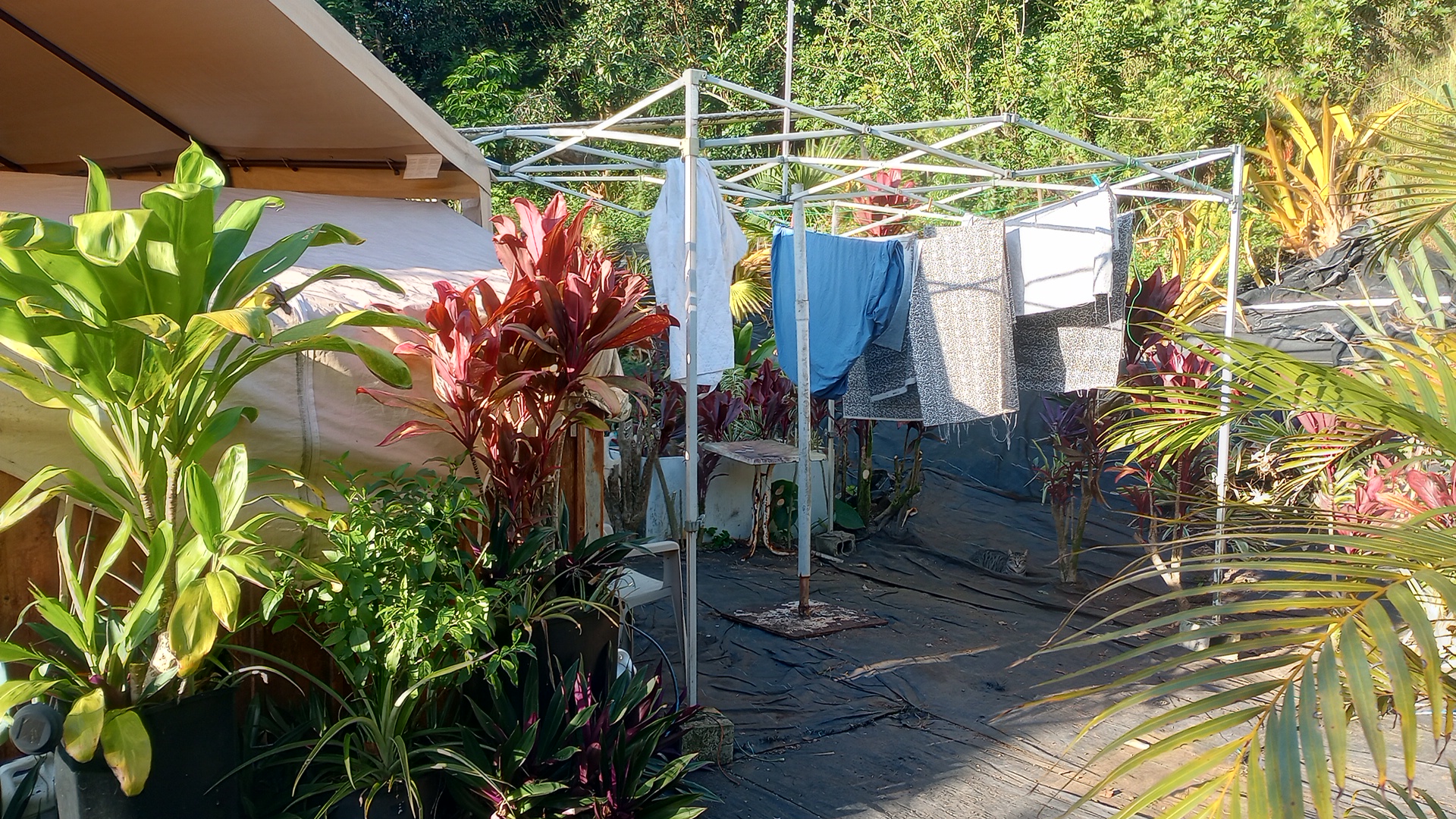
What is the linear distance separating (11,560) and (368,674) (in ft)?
2.97

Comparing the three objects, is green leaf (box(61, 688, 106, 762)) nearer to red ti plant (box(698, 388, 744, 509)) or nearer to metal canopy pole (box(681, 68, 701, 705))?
metal canopy pole (box(681, 68, 701, 705))

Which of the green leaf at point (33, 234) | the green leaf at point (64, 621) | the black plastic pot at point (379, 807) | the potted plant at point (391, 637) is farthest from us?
the black plastic pot at point (379, 807)

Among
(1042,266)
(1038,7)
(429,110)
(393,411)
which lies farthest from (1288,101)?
(393,411)

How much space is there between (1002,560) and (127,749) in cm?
557

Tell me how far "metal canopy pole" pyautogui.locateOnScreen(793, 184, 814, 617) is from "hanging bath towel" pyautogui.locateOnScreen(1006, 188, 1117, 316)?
1046 mm

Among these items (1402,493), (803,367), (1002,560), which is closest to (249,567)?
(803,367)

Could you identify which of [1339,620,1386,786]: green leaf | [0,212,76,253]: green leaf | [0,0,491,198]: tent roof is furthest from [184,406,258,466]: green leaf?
[1339,620,1386,786]: green leaf

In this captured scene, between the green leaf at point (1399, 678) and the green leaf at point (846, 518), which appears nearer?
the green leaf at point (1399, 678)

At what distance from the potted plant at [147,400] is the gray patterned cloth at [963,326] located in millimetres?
3438

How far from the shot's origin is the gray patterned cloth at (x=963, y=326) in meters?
4.99

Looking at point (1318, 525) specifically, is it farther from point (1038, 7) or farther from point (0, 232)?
point (1038, 7)

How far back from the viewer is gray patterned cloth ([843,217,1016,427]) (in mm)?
4992

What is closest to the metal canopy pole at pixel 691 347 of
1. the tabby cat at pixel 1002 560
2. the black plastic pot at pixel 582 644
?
the black plastic pot at pixel 582 644

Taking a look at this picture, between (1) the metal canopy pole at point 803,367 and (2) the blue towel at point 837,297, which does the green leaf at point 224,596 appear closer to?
(1) the metal canopy pole at point 803,367
